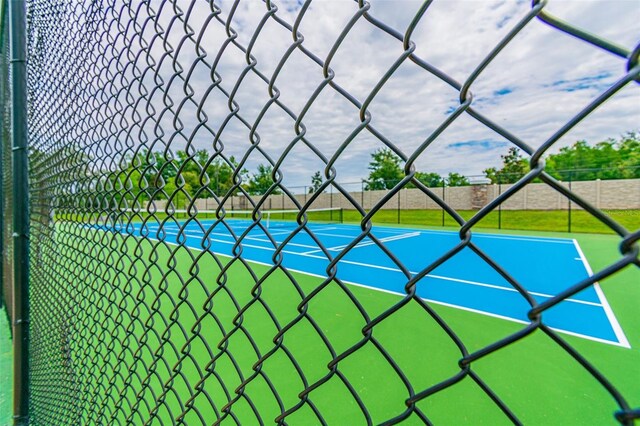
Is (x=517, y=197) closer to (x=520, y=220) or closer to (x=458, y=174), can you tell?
(x=520, y=220)

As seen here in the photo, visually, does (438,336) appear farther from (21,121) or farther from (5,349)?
(5,349)

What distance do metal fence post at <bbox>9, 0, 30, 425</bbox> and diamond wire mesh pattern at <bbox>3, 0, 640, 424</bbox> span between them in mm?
214

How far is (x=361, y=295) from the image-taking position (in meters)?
4.09

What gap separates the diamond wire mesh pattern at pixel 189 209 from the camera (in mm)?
478

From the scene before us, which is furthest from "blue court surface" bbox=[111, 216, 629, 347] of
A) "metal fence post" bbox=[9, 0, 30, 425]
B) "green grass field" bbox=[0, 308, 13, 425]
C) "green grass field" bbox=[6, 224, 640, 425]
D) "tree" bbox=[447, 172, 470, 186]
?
"tree" bbox=[447, 172, 470, 186]

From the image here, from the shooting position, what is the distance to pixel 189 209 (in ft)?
3.41

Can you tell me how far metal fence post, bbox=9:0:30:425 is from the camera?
140cm

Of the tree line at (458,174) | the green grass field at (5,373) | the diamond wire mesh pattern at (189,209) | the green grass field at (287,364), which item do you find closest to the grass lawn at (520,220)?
the tree line at (458,174)

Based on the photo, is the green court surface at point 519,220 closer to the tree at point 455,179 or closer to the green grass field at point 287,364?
the tree at point 455,179

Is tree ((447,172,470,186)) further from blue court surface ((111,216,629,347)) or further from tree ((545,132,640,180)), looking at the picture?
blue court surface ((111,216,629,347))

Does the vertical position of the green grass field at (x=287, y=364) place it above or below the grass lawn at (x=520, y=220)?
below

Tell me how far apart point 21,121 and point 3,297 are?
2.83 metres

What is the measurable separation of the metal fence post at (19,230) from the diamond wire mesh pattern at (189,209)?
0.21 meters

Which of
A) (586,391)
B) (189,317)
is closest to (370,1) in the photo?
(586,391)
